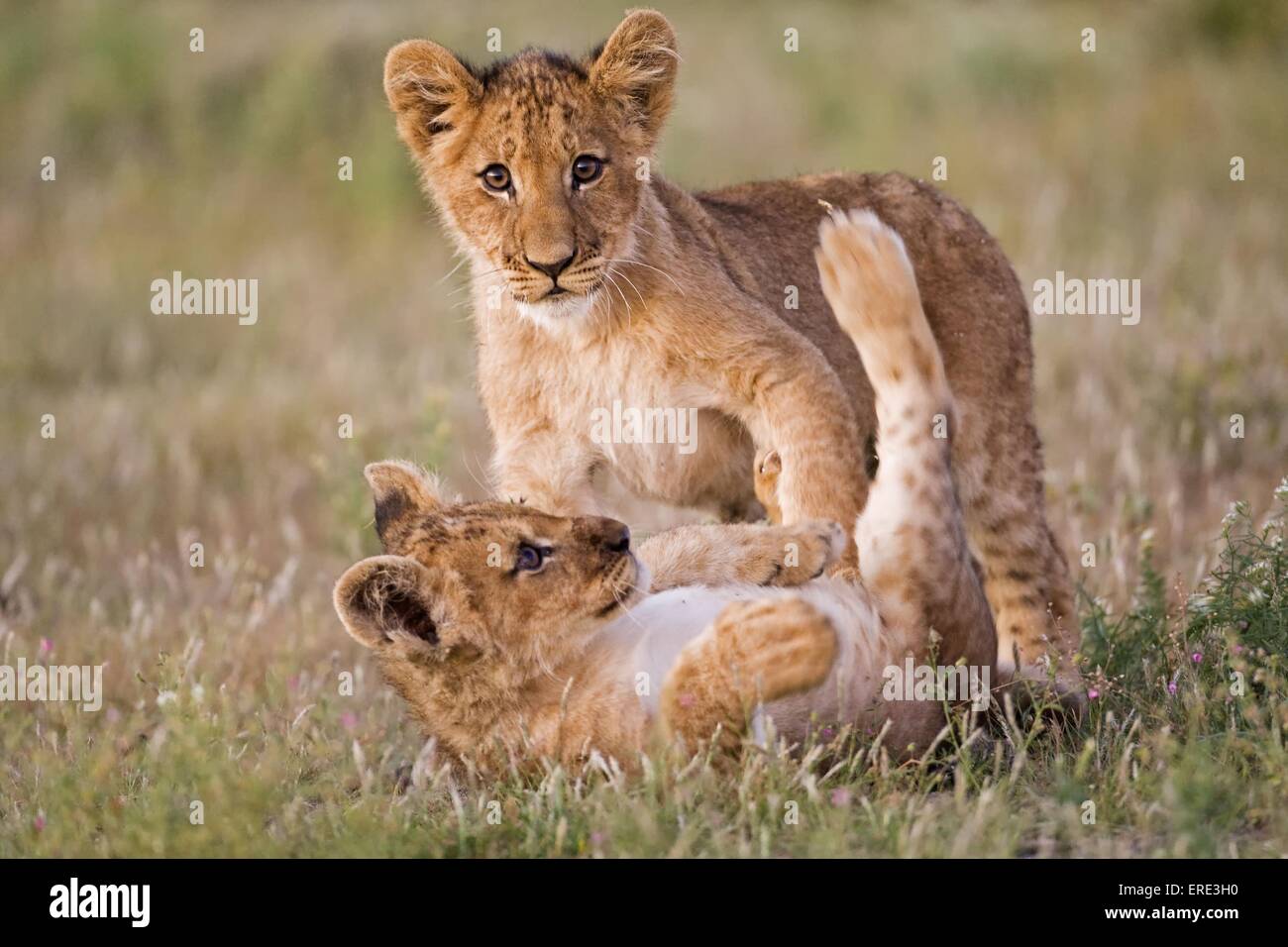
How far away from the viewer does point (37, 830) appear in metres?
4.86

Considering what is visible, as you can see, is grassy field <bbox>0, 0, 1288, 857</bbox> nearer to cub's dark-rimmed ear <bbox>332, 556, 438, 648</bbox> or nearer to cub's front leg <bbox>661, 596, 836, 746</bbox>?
cub's front leg <bbox>661, 596, 836, 746</bbox>

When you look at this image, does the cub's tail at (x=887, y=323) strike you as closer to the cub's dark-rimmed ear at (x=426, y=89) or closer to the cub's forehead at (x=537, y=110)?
the cub's forehead at (x=537, y=110)

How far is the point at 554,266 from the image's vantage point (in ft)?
18.2

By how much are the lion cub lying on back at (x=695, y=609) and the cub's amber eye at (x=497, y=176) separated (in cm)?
106

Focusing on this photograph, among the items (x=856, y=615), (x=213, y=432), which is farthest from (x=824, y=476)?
(x=213, y=432)

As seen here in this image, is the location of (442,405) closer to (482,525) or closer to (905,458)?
(482,525)

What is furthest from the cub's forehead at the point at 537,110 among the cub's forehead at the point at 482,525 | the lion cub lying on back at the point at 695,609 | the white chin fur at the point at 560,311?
the cub's forehead at the point at 482,525

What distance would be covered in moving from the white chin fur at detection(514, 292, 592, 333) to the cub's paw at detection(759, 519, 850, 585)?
908mm

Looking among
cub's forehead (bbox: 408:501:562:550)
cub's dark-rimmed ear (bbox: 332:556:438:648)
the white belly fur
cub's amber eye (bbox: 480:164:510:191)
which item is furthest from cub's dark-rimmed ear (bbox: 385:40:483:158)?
the white belly fur

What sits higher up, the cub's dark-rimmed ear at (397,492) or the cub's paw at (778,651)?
the cub's dark-rimmed ear at (397,492)

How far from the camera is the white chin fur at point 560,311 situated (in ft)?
18.4

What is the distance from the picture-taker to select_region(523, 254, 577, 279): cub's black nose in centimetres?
555

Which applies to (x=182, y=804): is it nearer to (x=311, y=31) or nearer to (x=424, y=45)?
(x=424, y=45)
